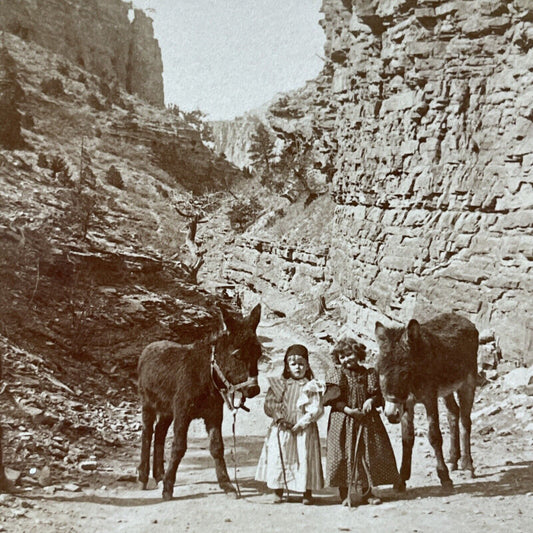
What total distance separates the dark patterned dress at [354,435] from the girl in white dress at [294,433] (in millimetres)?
168

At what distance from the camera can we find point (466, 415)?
840cm

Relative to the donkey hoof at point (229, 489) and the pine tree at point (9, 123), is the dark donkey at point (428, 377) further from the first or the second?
the pine tree at point (9, 123)

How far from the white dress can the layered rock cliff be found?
6224 centimetres

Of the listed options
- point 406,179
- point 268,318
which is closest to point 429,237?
point 406,179

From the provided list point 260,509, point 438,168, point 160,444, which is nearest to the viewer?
point 260,509

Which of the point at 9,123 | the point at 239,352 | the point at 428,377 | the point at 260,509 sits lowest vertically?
the point at 260,509

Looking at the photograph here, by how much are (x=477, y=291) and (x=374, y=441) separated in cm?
924

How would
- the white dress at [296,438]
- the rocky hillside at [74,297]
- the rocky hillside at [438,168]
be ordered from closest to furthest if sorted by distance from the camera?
the white dress at [296,438] → the rocky hillside at [74,297] → the rocky hillside at [438,168]

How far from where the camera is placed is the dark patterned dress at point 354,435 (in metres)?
6.69

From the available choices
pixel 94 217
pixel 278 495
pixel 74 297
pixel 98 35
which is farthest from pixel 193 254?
pixel 98 35

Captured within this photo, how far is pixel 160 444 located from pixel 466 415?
4059 millimetres

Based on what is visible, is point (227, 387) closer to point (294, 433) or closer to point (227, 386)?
point (227, 386)

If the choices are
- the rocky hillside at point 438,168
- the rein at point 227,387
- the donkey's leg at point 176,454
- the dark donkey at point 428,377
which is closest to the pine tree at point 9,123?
the rocky hillside at point 438,168

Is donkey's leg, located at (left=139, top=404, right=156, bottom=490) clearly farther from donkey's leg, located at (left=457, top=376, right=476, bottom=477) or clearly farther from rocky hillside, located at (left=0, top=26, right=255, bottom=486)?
donkey's leg, located at (left=457, top=376, right=476, bottom=477)
